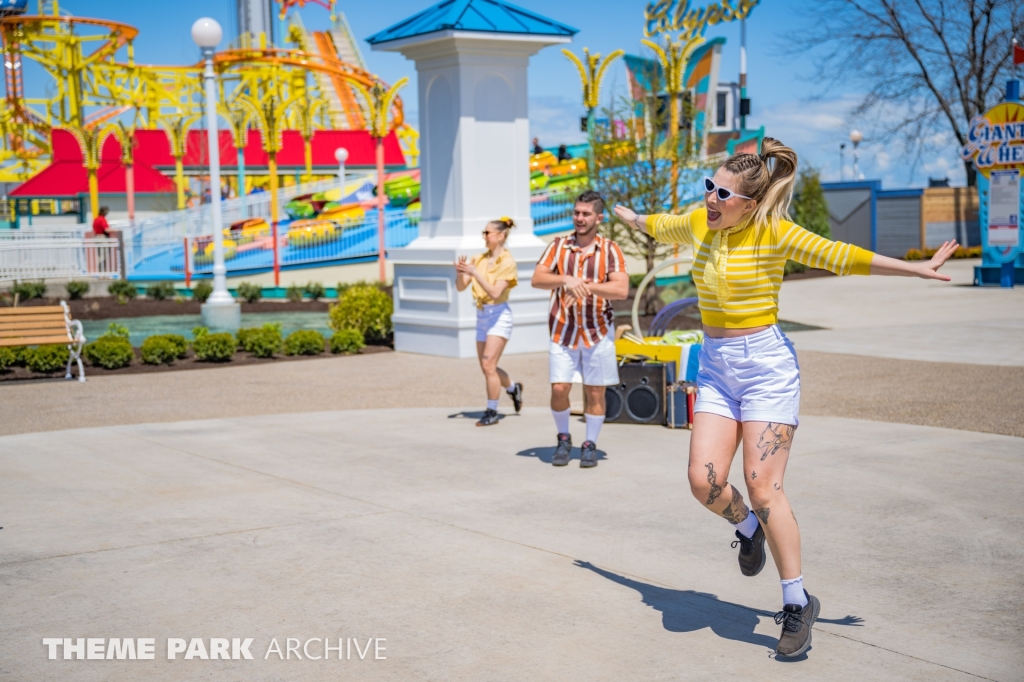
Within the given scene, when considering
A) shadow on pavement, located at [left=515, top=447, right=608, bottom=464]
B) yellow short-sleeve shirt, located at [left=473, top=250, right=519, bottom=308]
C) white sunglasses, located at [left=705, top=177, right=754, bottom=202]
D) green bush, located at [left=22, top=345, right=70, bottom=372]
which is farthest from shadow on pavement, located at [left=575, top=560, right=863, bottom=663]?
green bush, located at [left=22, top=345, right=70, bottom=372]

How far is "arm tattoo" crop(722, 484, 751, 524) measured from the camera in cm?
440

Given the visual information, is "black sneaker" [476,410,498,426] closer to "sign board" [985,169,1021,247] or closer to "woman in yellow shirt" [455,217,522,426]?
"woman in yellow shirt" [455,217,522,426]

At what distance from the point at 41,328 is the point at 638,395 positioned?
7.55 meters

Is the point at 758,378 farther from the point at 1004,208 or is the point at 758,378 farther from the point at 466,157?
the point at 1004,208

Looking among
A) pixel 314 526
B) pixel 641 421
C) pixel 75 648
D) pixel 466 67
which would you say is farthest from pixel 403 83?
pixel 75 648

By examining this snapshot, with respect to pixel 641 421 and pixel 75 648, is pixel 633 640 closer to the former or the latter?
pixel 75 648

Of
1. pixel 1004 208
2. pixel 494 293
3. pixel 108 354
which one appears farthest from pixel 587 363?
pixel 1004 208

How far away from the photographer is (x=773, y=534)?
406 centimetres

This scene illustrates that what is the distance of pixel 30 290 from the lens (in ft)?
76.6

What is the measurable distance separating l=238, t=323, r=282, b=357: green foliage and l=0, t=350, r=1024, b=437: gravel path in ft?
2.02

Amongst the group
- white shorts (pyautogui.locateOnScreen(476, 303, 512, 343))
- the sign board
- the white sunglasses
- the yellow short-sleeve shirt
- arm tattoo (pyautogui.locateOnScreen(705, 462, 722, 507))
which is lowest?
arm tattoo (pyautogui.locateOnScreen(705, 462, 722, 507))

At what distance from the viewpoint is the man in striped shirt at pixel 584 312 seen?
22.7ft

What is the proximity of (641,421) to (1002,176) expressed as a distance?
52.9ft

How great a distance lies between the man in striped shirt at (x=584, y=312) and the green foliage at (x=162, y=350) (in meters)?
7.88
